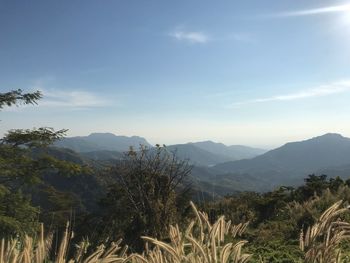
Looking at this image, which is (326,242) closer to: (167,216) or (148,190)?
(167,216)

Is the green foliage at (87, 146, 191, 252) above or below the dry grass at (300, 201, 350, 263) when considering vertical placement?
below

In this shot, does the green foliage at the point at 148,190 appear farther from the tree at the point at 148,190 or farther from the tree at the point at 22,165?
the tree at the point at 22,165

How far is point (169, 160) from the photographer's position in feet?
48.1

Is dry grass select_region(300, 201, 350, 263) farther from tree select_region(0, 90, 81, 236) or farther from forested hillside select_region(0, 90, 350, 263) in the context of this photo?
tree select_region(0, 90, 81, 236)

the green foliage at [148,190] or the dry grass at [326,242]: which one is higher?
the dry grass at [326,242]

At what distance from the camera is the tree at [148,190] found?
41.6 feet

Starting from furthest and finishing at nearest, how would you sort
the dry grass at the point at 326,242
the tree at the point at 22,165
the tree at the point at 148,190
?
the tree at the point at 22,165 → the tree at the point at 148,190 → the dry grass at the point at 326,242

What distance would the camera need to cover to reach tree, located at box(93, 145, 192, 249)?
12.7m

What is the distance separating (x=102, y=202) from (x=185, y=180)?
568 inches

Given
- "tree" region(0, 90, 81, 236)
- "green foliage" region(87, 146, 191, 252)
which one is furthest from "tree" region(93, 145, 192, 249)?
"tree" region(0, 90, 81, 236)

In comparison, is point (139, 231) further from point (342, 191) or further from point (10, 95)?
point (10, 95)

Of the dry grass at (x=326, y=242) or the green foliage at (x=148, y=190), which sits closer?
the dry grass at (x=326, y=242)

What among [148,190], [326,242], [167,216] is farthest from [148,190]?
[326,242]

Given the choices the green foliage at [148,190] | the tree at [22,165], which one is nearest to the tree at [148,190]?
the green foliage at [148,190]
